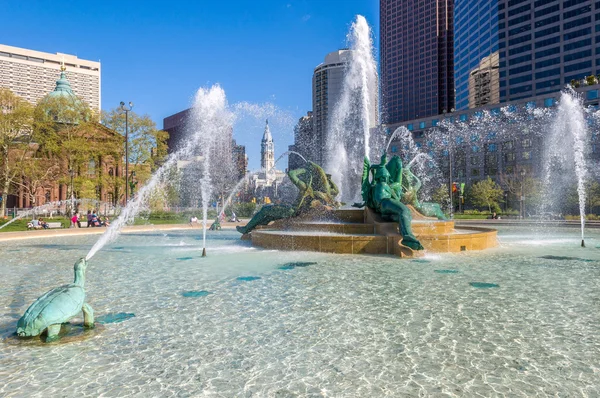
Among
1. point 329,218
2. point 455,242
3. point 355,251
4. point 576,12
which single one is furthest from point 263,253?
point 576,12

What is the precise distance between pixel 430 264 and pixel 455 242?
10.6 ft

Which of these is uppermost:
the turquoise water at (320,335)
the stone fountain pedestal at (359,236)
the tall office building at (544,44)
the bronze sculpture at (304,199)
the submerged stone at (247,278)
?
the tall office building at (544,44)

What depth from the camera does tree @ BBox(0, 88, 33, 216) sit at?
140 feet

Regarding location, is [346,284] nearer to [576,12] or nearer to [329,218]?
[329,218]

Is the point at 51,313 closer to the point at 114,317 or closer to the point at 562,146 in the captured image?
the point at 114,317

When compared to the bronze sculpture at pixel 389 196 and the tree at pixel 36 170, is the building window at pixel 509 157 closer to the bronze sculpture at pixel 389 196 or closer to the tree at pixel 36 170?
the bronze sculpture at pixel 389 196

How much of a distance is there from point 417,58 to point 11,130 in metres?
151

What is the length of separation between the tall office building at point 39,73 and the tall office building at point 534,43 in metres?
139

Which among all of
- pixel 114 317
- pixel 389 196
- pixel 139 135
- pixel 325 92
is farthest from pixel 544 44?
pixel 114 317

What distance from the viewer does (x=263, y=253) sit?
50.2ft

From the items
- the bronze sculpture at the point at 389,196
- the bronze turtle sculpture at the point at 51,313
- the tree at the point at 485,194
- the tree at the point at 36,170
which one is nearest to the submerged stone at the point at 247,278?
the bronze turtle sculpture at the point at 51,313

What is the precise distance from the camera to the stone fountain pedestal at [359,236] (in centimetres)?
1477

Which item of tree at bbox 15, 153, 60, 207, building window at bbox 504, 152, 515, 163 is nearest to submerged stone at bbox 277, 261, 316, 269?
tree at bbox 15, 153, 60, 207

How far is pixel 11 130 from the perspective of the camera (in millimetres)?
44062
